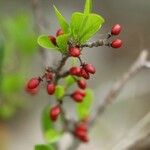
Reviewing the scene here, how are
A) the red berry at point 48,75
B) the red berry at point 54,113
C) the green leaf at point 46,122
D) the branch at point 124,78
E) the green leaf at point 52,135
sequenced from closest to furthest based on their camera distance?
the red berry at point 48,75, the red berry at point 54,113, the green leaf at point 52,135, the green leaf at point 46,122, the branch at point 124,78

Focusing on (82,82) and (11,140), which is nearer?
(82,82)

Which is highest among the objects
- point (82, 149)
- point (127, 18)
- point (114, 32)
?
point (127, 18)

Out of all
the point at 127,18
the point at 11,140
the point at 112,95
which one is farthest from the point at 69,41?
the point at 127,18

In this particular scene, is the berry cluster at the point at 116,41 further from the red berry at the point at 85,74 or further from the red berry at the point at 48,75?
the red berry at the point at 48,75

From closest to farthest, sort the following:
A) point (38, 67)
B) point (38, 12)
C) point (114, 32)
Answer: point (114, 32) → point (38, 12) → point (38, 67)

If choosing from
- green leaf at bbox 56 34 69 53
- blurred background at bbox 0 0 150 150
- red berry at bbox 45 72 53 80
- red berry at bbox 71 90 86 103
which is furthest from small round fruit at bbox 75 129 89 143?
blurred background at bbox 0 0 150 150

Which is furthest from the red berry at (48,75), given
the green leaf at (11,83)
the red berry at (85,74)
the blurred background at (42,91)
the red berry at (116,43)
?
the green leaf at (11,83)

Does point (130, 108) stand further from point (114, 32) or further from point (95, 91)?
point (114, 32)
